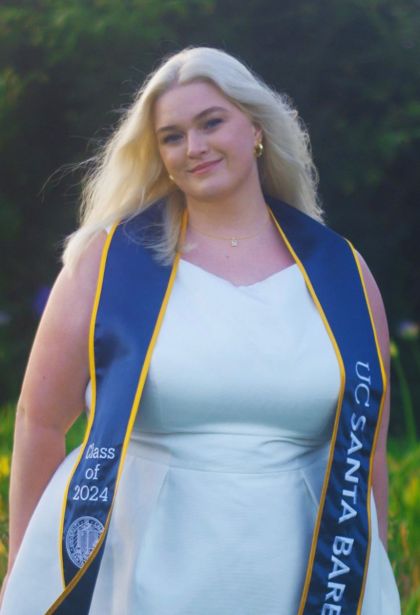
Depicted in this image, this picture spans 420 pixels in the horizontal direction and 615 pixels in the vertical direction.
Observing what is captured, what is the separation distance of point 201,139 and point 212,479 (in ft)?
2.53

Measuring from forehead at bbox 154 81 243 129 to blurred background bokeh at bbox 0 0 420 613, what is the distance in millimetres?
2185

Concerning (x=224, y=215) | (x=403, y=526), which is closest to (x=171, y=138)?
(x=224, y=215)

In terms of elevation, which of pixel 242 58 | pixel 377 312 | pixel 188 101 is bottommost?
pixel 377 312

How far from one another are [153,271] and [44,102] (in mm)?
3003

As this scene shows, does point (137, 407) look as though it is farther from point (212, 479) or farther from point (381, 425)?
point (381, 425)

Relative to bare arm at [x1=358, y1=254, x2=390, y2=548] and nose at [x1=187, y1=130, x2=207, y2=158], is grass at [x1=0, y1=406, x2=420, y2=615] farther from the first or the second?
nose at [x1=187, y1=130, x2=207, y2=158]

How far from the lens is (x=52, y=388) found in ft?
8.28

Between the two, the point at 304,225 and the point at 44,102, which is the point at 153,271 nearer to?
the point at 304,225

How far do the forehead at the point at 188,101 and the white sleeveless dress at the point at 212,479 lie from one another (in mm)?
414

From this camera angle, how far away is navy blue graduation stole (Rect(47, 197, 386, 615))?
2375mm

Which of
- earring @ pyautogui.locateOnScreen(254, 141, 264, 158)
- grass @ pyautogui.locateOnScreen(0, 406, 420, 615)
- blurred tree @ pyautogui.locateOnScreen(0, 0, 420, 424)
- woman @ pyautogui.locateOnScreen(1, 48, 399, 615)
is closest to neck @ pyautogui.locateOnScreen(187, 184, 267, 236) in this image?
woman @ pyautogui.locateOnScreen(1, 48, 399, 615)

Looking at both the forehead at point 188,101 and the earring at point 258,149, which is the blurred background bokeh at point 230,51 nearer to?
the earring at point 258,149

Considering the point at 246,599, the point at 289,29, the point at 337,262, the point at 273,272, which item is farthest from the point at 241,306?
the point at 289,29

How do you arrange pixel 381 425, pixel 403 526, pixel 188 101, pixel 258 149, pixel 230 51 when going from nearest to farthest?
pixel 188 101 < pixel 381 425 < pixel 258 149 < pixel 403 526 < pixel 230 51
